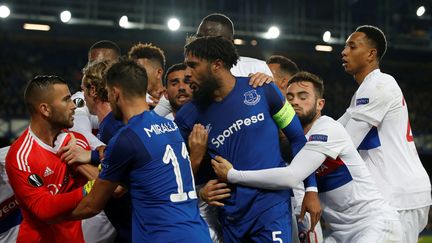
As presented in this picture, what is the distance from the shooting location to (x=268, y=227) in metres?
4.20

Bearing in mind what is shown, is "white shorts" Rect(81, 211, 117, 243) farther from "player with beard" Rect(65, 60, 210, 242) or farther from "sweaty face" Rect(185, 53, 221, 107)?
"sweaty face" Rect(185, 53, 221, 107)

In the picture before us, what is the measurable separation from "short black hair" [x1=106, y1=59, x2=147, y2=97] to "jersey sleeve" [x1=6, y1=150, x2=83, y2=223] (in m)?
0.71

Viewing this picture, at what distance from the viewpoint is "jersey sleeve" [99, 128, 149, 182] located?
3.69m

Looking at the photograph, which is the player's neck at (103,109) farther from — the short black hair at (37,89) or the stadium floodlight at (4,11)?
the stadium floodlight at (4,11)

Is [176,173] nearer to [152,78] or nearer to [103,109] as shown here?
[103,109]

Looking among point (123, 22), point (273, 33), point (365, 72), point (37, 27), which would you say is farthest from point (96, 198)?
point (273, 33)

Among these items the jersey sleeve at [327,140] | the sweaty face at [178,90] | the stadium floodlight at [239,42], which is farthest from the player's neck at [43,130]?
the stadium floodlight at [239,42]

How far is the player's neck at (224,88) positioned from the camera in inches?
167

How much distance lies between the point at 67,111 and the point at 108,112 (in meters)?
0.54

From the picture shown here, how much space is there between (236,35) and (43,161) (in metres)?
14.6

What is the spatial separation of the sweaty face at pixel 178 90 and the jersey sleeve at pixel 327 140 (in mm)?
1244

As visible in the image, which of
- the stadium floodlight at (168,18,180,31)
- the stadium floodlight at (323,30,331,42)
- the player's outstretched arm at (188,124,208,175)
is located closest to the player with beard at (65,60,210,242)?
the player's outstretched arm at (188,124,208,175)

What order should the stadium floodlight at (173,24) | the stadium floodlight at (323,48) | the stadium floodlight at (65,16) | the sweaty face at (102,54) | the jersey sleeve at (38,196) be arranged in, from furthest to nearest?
the stadium floodlight at (323,48), the stadium floodlight at (173,24), the stadium floodlight at (65,16), the sweaty face at (102,54), the jersey sleeve at (38,196)

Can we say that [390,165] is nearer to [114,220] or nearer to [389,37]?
[114,220]
